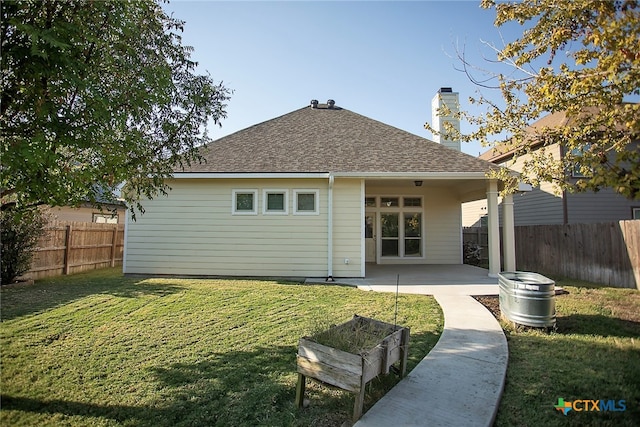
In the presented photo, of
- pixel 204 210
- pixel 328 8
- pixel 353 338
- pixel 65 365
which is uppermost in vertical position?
pixel 328 8

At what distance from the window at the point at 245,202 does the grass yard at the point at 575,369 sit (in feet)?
23.6

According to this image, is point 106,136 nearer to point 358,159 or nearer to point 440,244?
point 358,159

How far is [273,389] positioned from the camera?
3408 mm

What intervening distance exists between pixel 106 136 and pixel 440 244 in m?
12.3

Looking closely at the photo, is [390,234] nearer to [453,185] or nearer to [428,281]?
[453,185]

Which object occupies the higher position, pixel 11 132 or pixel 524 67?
pixel 524 67

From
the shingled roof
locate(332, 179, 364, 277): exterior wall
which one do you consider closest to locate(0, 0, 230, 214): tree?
the shingled roof

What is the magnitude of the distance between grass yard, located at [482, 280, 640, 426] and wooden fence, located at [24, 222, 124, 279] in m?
12.1

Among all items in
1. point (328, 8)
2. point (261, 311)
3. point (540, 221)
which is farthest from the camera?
point (540, 221)

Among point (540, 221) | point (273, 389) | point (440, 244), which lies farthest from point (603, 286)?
point (273, 389)

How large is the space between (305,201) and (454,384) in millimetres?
7232

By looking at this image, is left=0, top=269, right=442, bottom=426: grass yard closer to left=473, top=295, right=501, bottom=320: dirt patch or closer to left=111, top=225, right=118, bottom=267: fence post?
left=473, top=295, right=501, bottom=320: dirt patch

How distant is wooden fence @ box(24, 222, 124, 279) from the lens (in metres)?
10.2

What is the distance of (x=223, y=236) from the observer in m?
10.2
